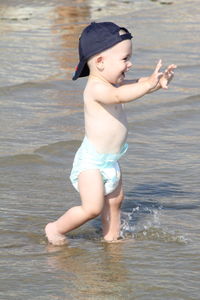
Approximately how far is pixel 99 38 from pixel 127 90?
14.5 inches

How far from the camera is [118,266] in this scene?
4.79 meters

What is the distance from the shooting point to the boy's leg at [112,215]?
207 inches

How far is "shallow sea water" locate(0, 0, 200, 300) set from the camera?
4594 millimetres

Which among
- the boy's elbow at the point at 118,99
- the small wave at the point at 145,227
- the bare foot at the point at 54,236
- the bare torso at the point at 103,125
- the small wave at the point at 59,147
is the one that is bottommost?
the small wave at the point at 59,147

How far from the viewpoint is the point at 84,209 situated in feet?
16.7

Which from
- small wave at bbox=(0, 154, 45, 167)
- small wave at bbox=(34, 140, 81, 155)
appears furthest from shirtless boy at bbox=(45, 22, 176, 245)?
small wave at bbox=(34, 140, 81, 155)

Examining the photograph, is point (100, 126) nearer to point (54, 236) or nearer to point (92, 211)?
point (92, 211)

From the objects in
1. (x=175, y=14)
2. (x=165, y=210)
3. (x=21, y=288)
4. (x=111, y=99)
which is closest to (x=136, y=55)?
(x=175, y=14)

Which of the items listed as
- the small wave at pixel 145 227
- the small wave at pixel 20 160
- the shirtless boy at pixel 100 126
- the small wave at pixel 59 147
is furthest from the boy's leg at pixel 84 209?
the small wave at pixel 59 147

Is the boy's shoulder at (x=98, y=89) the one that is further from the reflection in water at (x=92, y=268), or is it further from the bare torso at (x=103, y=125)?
the reflection in water at (x=92, y=268)

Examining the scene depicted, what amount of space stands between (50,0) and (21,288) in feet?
38.9

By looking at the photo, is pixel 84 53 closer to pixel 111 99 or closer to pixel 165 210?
pixel 111 99

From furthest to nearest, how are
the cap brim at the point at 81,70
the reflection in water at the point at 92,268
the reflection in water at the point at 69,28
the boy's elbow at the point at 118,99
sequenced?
the reflection in water at the point at 69,28 < the cap brim at the point at 81,70 < the boy's elbow at the point at 118,99 < the reflection in water at the point at 92,268

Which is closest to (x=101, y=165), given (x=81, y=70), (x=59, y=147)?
(x=81, y=70)
